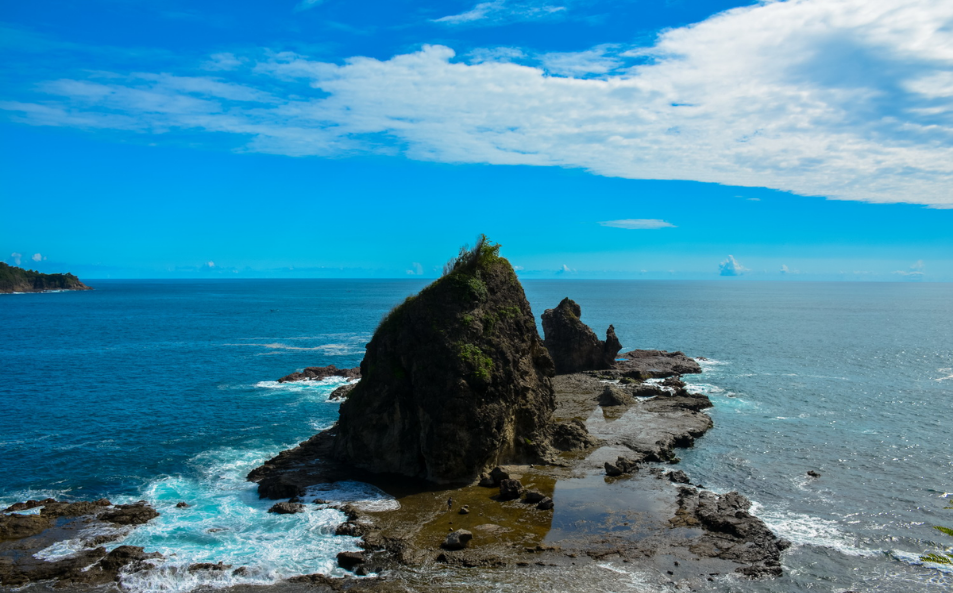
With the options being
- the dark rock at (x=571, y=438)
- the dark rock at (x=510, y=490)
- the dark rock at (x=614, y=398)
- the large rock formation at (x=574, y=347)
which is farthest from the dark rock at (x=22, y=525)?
the large rock formation at (x=574, y=347)

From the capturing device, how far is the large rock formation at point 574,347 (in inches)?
2771

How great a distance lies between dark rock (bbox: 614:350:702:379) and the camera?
69.1 m

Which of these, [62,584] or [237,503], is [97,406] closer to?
[237,503]

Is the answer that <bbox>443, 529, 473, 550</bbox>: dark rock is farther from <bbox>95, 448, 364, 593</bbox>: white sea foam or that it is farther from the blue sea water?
the blue sea water

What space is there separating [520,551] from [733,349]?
76.9m

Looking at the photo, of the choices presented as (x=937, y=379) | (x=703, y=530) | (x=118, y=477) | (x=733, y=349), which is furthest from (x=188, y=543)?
(x=733, y=349)

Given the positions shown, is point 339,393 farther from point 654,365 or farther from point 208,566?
point 654,365

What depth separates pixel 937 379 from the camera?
2648 inches

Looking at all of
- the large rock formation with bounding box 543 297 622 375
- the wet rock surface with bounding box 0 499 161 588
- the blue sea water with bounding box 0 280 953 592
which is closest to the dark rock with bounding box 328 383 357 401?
the blue sea water with bounding box 0 280 953 592

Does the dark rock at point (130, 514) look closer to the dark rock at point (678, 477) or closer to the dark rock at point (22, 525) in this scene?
the dark rock at point (22, 525)

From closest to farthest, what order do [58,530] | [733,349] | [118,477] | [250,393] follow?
[58,530], [118,477], [250,393], [733,349]

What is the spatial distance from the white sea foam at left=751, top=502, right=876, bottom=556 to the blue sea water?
0.11 m

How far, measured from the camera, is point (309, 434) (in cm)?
4509

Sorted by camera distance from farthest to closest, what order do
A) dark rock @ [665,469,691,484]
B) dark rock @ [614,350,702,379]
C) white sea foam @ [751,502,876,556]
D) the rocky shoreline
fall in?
dark rock @ [614,350,702,379] → dark rock @ [665,469,691,484] → white sea foam @ [751,502,876,556] → the rocky shoreline
